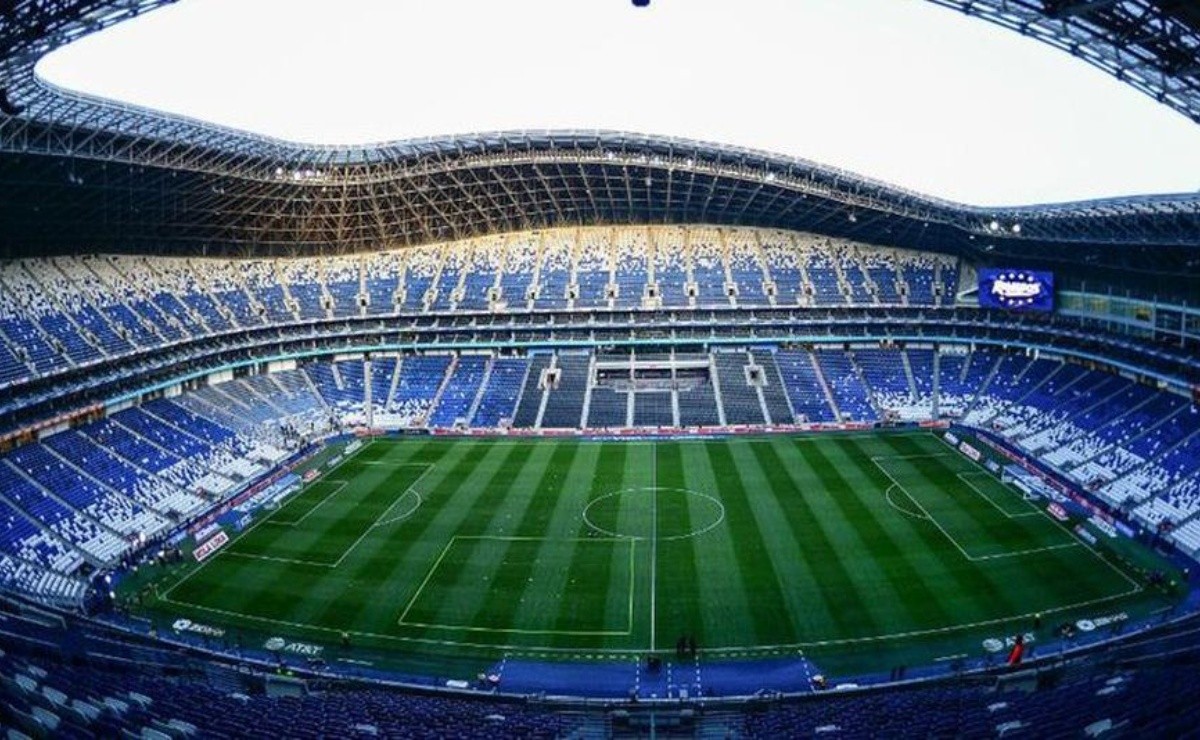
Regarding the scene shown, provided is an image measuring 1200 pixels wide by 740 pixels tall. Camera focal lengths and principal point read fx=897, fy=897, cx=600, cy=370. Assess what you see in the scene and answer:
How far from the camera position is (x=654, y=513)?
4569cm

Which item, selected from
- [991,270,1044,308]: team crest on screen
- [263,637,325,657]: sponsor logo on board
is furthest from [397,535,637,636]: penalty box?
[991,270,1044,308]: team crest on screen

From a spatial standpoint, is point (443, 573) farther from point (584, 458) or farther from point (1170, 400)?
point (1170, 400)

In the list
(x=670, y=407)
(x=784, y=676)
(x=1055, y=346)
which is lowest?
(x=784, y=676)

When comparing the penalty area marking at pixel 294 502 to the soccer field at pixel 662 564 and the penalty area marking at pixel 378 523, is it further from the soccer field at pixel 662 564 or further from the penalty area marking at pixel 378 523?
the penalty area marking at pixel 378 523

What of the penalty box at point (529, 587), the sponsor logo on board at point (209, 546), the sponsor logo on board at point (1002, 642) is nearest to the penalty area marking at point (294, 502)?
the sponsor logo on board at point (209, 546)

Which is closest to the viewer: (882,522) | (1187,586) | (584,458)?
(1187,586)

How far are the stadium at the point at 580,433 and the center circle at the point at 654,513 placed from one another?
0.27 metres

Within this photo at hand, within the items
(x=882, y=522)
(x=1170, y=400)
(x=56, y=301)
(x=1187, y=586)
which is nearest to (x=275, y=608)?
(x=882, y=522)

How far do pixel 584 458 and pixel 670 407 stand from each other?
36.8 feet

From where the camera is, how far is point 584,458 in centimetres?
5669

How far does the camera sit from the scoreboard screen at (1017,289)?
6400 centimetres

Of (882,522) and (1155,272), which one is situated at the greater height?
(1155,272)

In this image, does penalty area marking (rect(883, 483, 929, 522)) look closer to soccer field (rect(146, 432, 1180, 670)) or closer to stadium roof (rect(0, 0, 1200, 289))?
soccer field (rect(146, 432, 1180, 670))

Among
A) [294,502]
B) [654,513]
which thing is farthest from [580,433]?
[294,502]
